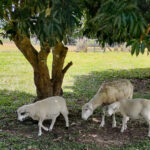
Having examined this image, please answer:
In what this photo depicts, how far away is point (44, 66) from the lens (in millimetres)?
6906

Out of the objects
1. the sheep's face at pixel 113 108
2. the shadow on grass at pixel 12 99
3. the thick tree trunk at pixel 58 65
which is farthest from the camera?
the shadow on grass at pixel 12 99

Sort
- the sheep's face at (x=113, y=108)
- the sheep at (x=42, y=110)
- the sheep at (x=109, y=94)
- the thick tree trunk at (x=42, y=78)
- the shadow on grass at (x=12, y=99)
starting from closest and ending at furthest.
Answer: the sheep at (x=42, y=110), the sheep's face at (x=113, y=108), the sheep at (x=109, y=94), the thick tree trunk at (x=42, y=78), the shadow on grass at (x=12, y=99)

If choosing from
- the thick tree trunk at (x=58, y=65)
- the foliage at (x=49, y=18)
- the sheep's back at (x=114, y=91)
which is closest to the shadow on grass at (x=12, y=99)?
the thick tree trunk at (x=58, y=65)

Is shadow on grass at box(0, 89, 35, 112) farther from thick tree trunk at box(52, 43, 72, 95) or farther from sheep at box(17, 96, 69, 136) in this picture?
sheep at box(17, 96, 69, 136)

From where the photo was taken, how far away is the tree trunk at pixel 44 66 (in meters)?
6.63

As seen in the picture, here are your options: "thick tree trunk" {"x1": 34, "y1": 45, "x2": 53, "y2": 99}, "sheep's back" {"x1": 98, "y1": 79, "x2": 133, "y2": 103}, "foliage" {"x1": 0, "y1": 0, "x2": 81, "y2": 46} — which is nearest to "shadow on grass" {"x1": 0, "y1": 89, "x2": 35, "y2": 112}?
"thick tree trunk" {"x1": 34, "y1": 45, "x2": 53, "y2": 99}

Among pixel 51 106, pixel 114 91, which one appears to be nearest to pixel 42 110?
pixel 51 106

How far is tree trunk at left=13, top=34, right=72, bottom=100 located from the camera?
6.63m

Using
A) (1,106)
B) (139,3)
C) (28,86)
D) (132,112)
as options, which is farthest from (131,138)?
(28,86)

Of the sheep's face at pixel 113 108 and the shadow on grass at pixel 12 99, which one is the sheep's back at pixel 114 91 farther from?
the shadow on grass at pixel 12 99

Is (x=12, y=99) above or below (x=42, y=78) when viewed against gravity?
below

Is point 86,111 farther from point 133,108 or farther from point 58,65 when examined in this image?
point 58,65

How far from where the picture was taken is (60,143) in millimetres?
5285

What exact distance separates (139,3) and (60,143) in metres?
3.17
